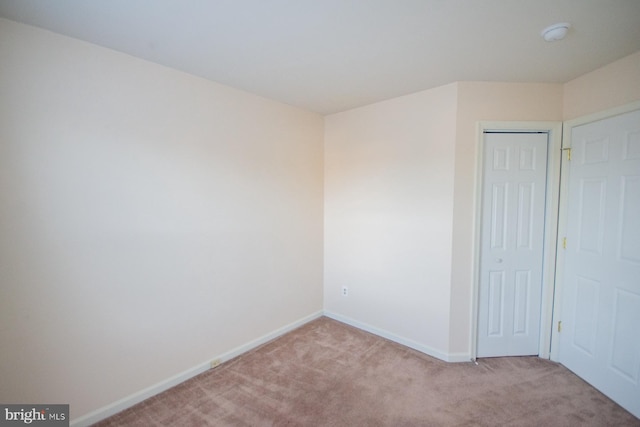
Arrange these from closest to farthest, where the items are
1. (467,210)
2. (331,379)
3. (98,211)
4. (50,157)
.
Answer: (50,157) → (98,211) → (331,379) → (467,210)

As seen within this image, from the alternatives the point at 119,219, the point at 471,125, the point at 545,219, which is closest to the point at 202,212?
the point at 119,219

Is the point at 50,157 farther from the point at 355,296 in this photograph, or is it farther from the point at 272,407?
the point at 355,296

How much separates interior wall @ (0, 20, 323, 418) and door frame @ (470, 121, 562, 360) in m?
1.95

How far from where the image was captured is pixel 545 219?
250 centimetres

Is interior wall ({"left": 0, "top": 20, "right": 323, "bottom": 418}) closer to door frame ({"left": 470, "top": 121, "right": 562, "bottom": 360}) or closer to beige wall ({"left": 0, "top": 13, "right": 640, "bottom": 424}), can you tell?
beige wall ({"left": 0, "top": 13, "right": 640, "bottom": 424})

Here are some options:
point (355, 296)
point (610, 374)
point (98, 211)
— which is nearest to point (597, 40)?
point (610, 374)

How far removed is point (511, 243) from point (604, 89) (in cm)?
135

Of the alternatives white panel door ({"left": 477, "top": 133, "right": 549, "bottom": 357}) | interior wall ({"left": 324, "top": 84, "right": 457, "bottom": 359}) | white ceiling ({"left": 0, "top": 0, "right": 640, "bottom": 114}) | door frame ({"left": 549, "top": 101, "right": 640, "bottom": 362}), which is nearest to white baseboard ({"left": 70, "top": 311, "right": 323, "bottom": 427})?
interior wall ({"left": 324, "top": 84, "right": 457, "bottom": 359})

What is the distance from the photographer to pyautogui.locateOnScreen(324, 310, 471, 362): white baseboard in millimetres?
2547

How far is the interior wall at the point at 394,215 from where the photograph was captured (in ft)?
8.41

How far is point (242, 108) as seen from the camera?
259cm

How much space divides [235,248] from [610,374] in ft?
10.2

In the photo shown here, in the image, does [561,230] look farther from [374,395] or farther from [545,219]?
[374,395]

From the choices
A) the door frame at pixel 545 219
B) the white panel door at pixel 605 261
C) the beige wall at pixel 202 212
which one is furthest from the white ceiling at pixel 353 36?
the white panel door at pixel 605 261
